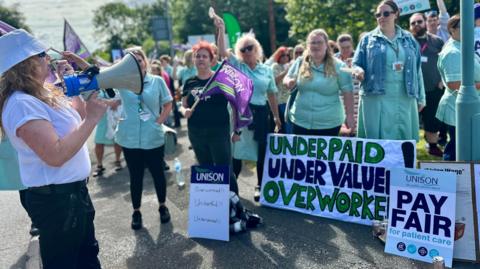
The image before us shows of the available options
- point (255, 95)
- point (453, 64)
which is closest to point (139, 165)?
point (255, 95)

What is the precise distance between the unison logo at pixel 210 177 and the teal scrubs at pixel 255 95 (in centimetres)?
106

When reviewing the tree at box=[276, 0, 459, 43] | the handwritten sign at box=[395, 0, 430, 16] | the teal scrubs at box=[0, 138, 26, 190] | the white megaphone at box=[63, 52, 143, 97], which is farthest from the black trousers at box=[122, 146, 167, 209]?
the tree at box=[276, 0, 459, 43]

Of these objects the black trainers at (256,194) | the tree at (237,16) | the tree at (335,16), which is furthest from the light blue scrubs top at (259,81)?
the tree at (237,16)

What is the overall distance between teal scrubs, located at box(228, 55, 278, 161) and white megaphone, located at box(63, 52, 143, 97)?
8.67 ft

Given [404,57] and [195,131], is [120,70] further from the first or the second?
[404,57]

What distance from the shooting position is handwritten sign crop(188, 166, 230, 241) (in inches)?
162

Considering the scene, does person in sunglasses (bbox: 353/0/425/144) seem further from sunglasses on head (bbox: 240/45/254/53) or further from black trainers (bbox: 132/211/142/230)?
black trainers (bbox: 132/211/142/230)

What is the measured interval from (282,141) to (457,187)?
198cm

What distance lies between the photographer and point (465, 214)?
130 inches

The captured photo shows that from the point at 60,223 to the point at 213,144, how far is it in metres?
2.18

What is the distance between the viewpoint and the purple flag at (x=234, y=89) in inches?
165

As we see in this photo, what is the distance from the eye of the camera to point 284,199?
15.7 ft

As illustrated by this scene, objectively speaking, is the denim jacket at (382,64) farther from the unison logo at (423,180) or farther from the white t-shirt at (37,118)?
the white t-shirt at (37,118)

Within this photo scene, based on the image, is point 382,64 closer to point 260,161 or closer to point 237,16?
point 260,161
